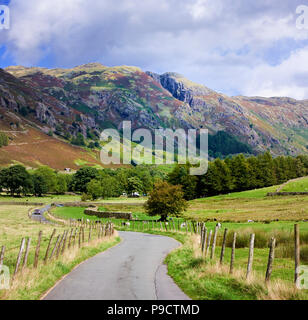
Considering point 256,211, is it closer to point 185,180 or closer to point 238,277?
point 185,180

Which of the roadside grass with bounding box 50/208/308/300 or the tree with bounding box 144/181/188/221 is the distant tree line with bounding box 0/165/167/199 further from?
the roadside grass with bounding box 50/208/308/300

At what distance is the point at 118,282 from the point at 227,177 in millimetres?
111900

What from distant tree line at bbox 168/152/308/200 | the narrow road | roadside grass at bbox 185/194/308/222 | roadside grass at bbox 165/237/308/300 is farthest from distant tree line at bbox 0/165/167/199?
roadside grass at bbox 165/237/308/300

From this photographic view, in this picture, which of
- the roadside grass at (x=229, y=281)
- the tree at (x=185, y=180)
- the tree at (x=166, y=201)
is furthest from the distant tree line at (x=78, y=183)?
the roadside grass at (x=229, y=281)

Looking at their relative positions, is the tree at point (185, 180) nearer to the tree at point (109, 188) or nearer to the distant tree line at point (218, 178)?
the distant tree line at point (218, 178)

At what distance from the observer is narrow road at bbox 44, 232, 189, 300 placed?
47.6 ft

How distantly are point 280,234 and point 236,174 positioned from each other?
9890cm

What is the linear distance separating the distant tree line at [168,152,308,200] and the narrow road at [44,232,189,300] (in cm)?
10175

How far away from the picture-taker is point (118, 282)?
57.2ft

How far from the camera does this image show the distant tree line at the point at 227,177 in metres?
126

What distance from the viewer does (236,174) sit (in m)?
130

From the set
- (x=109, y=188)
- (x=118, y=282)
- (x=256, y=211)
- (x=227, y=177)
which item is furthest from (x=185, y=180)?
(x=118, y=282)
